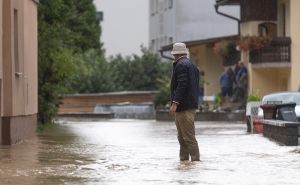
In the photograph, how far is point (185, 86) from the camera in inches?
675

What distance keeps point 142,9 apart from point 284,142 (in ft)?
240

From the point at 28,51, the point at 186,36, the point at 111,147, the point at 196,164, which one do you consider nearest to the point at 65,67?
the point at 28,51

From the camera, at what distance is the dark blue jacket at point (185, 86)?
56.3 feet

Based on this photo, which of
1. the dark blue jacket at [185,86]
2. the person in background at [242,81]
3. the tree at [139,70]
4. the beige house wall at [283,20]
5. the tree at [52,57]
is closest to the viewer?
the dark blue jacket at [185,86]

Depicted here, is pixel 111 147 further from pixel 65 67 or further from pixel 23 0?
pixel 65 67

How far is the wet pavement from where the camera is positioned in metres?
14.2

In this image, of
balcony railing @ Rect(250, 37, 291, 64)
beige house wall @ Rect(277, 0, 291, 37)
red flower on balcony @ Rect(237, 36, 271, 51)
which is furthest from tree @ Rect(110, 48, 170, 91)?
red flower on balcony @ Rect(237, 36, 271, 51)

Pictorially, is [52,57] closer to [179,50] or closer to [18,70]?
[18,70]

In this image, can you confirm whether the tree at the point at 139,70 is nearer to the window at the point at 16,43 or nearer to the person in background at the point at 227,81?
the person in background at the point at 227,81

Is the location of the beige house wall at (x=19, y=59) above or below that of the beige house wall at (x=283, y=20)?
below

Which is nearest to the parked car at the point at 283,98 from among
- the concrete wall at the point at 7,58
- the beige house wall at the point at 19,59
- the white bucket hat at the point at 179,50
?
the beige house wall at the point at 19,59

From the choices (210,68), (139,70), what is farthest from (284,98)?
(139,70)

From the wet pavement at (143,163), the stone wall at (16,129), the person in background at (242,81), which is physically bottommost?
the wet pavement at (143,163)

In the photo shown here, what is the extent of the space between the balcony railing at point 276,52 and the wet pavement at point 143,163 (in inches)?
790
